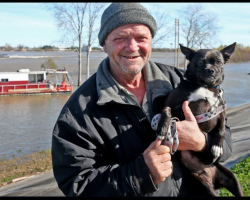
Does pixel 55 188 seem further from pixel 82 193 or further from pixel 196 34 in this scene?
pixel 196 34

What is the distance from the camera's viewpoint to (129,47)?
2764 millimetres

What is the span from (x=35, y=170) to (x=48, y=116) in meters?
10.6

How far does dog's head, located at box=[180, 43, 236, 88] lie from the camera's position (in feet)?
10.2

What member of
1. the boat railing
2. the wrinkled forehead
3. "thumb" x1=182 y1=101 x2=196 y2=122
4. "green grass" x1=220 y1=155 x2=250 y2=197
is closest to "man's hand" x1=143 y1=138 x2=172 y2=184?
"thumb" x1=182 y1=101 x2=196 y2=122

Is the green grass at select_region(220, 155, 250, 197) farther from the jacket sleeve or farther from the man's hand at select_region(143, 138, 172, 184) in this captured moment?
the jacket sleeve

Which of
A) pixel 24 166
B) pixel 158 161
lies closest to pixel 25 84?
pixel 24 166

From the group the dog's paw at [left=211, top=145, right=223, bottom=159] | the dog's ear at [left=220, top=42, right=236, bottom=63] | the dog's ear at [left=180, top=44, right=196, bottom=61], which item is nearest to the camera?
the dog's paw at [left=211, top=145, right=223, bottom=159]

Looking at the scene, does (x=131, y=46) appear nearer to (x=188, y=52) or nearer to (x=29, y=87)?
(x=188, y=52)

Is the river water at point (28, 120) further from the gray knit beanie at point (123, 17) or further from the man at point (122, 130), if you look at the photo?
the gray knit beanie at point (123, 17)

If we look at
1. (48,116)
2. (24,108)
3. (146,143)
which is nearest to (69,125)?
(146,143)

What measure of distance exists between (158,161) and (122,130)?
1.34 feet

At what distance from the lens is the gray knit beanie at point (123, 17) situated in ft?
8.95

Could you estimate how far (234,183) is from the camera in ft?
10.4

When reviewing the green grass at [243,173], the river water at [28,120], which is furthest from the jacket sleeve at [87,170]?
the river water at [28,120]
